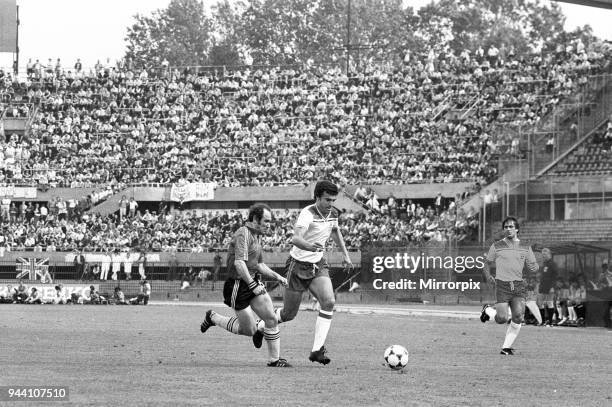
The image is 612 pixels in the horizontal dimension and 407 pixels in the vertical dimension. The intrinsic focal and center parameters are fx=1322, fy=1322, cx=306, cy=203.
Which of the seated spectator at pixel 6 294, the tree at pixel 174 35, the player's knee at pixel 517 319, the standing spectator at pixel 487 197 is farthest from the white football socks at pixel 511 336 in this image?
the tree at pixel 174 35

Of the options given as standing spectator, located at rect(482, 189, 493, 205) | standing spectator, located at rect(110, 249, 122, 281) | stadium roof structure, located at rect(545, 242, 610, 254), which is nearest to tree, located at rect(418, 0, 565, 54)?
standing spectator, located at rect(110, 249, 122, 281)

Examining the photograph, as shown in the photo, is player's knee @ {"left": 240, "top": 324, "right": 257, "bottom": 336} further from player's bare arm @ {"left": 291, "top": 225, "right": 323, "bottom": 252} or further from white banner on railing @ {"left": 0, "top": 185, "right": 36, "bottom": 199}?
white banner on railing @ {"left": 0, "top": 185, "right": 36, "bottom": 199}

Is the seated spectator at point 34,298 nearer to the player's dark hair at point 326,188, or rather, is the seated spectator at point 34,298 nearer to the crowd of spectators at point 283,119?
the crowd of spectators at point 283,119

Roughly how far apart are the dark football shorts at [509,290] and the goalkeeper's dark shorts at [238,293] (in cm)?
579

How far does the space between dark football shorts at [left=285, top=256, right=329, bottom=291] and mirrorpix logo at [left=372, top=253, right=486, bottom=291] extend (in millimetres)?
28062

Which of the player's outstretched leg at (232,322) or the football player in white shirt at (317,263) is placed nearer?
the football player in white shirt at (317,263)

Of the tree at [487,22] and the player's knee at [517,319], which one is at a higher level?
the tree at [487,22]

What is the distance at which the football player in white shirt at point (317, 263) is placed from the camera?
16.0 m

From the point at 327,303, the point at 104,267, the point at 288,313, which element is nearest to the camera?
the point at 327,303

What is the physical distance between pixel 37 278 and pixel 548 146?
2194 cm

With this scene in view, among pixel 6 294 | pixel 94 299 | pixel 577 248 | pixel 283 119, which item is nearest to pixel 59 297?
pixel 94 299

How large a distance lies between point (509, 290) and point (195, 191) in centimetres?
4545

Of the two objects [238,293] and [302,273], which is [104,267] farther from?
[302,273]

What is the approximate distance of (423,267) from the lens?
45.7 m
